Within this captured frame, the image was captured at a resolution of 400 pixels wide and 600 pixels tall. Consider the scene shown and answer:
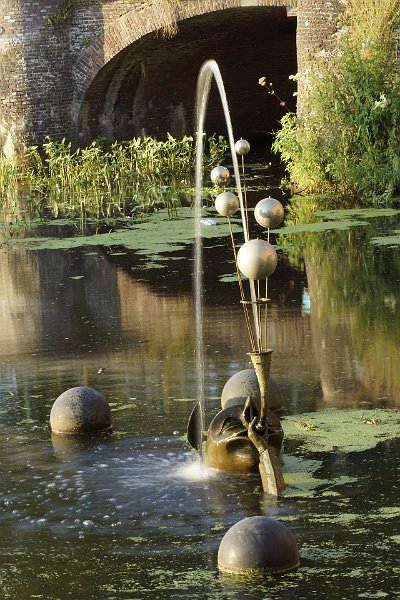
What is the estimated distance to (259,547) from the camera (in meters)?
5.43

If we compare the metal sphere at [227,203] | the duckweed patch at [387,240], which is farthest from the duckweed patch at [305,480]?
the duckweed patch at [387,240]

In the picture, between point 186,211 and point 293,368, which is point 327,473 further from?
point 186,211

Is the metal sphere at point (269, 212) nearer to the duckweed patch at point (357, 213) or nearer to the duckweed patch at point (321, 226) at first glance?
the duckweed patch at point (321, 226)

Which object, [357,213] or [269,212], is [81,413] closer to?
[269,212]

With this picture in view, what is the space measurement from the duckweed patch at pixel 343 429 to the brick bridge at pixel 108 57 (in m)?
12.8

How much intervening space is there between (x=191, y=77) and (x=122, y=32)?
329 centimetres

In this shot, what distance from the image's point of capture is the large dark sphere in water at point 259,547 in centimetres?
542

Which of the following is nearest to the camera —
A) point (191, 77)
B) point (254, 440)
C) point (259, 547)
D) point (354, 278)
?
point (259, 547)

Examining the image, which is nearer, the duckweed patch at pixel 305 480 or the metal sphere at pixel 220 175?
the duckweed patch at pixel 305 480

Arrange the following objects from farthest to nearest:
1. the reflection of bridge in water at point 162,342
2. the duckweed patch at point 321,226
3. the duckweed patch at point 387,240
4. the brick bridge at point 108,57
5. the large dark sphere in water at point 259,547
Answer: the brick bridge at point 108,57 → the duckweed patch at point 321,226 → the duckweed patch at point 387,240 → the reflection of bridge in water at point 162,342 → the large dark sphere in water at point 259,547

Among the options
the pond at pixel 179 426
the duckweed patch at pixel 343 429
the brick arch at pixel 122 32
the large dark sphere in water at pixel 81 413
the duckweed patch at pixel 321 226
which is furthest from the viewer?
the brick arch at pixel 122 32

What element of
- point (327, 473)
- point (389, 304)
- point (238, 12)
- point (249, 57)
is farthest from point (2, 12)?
point (327, 473)

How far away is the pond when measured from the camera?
5.68 m

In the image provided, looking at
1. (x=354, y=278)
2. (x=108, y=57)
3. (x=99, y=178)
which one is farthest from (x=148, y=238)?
(x=108, y=57)
